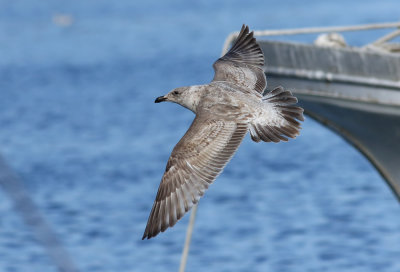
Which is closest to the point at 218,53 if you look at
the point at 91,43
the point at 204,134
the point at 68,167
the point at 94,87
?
the point at 94,87

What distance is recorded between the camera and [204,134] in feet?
15.3

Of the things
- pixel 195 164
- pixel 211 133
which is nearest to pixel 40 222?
pixel 195 164

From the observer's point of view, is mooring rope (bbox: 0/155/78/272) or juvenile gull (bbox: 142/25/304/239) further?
juvenile gull (bbox: 142/25/304/239)

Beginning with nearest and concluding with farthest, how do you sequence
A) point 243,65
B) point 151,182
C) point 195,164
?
point 195,164 → point 243,65 → point 151,182

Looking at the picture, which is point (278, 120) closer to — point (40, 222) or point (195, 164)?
point (195, 164)

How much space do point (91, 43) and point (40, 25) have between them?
7.32m

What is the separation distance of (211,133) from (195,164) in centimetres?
22

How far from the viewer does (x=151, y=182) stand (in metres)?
14.2

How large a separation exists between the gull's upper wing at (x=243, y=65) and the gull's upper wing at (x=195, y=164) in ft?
2.09

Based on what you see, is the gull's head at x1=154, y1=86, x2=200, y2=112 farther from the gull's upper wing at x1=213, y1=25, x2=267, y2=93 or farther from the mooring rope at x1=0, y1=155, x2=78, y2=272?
the mooring rope at x1=0, y1=155, x2=78, y2=272

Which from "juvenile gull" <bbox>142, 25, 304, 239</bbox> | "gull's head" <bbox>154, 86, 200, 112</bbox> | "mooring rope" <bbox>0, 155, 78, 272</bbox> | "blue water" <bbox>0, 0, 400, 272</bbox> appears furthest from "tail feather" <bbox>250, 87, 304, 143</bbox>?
"blue water" <bbox>0, 0, 400, 272</bbox>

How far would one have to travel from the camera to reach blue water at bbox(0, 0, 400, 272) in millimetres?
10406

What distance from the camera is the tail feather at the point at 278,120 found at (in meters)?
4.58

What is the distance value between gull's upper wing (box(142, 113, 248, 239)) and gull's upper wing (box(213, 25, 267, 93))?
64cm
